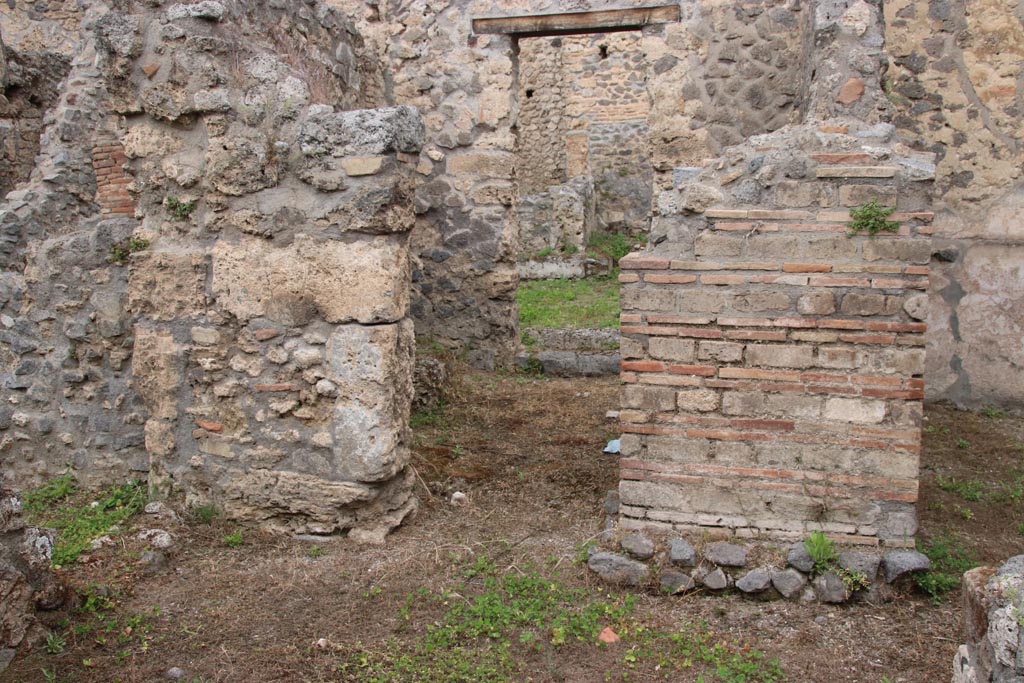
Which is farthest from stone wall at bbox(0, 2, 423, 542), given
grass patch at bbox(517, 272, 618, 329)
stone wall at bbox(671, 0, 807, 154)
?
grass patch at bbox(517, 272, 618, 329)

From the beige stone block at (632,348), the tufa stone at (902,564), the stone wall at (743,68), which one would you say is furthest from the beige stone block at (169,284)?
the stone wall at (743,68)

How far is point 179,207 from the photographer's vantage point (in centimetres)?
436

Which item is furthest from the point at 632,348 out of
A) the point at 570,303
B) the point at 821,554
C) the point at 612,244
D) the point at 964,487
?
the point at 612,244

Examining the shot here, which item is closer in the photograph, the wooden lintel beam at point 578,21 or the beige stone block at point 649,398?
the beige stone block at point 649,398

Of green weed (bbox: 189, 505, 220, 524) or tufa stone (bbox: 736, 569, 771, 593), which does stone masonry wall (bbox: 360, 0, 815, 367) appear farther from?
tufa stone (bbox: 736, 569, 771, 593)

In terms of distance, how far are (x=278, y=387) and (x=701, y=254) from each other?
7.24 feet

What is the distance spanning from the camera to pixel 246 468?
4.37 meters

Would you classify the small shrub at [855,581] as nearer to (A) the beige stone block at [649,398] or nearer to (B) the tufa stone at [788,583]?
(B) the tufa stone at [788,583]

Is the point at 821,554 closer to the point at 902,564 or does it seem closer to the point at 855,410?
the point at 902,564

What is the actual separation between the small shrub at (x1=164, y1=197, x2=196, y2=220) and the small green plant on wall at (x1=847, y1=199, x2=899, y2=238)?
10.7 feet

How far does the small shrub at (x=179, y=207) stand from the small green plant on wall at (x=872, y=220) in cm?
327

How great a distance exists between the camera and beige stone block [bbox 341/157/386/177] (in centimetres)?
414

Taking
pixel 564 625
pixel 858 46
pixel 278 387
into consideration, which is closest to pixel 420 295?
pixel 278 387

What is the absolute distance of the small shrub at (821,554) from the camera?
3717 millimetres
